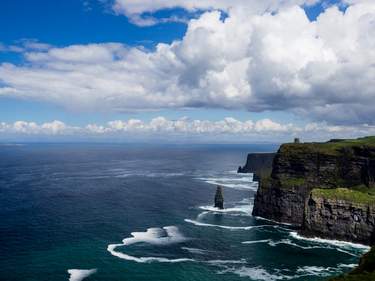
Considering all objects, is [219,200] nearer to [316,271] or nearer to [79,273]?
[316,271]

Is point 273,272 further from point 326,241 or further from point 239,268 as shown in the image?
point 326,241

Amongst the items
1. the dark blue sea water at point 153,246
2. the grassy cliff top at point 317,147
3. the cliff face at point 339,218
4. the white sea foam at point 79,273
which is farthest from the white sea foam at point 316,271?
the grassy cliff top at point 317,147

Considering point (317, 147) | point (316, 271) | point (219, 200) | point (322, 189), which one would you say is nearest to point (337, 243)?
point (322, 189)

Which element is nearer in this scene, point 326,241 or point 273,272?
point 273,272

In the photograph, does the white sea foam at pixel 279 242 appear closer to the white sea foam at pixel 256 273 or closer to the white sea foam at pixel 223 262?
the white sea foam at pixel 223 262

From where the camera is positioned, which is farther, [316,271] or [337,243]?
[337,243]

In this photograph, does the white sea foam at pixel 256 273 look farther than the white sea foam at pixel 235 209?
No

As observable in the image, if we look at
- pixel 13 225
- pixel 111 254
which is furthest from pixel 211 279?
pixel 13 225
